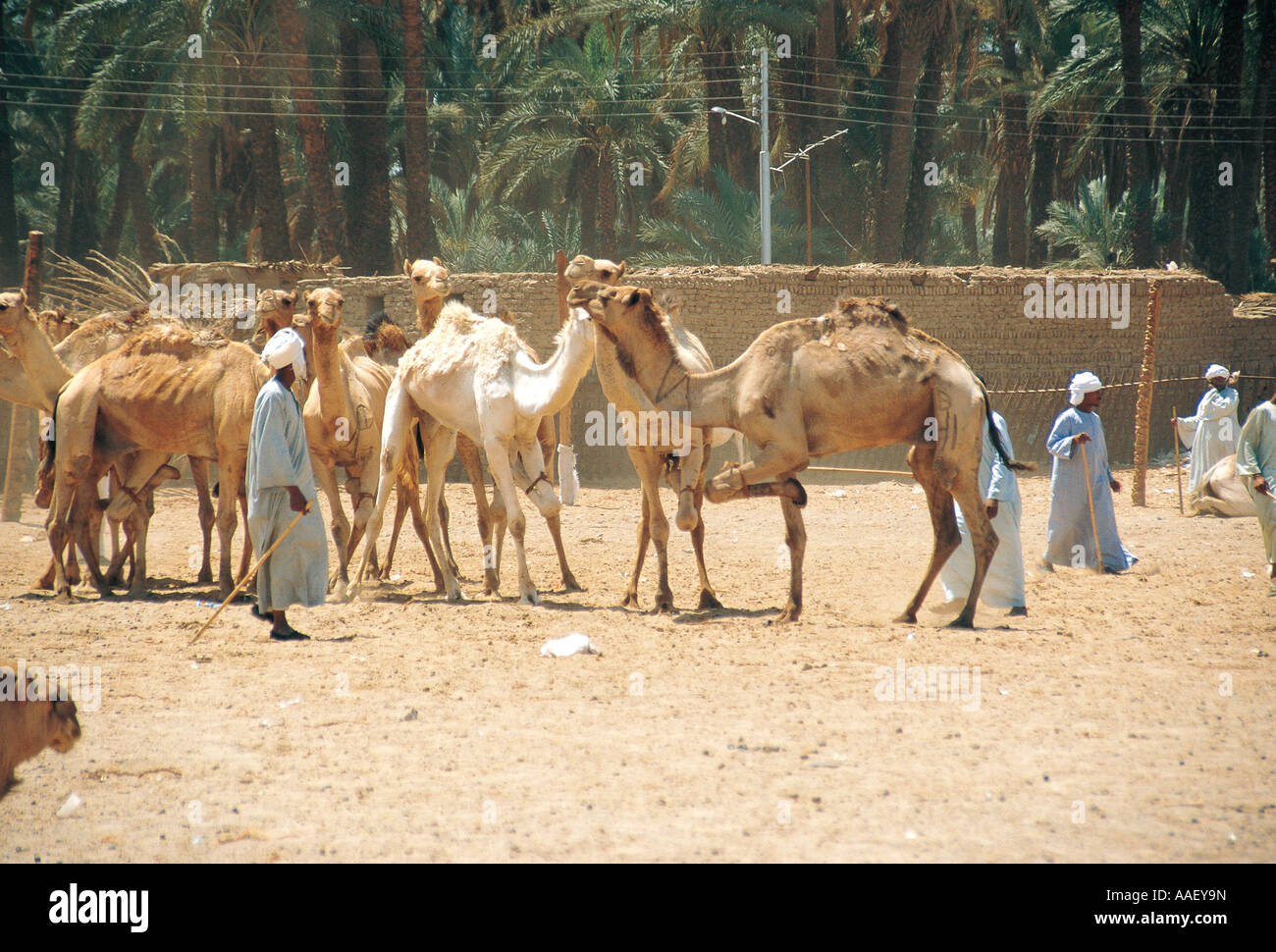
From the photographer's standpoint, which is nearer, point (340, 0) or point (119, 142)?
point (340, 0)

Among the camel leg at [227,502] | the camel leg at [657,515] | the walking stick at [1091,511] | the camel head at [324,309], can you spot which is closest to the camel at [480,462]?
the camel leg at [657,515]

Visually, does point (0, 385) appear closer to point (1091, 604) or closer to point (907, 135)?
point (1091, 604)

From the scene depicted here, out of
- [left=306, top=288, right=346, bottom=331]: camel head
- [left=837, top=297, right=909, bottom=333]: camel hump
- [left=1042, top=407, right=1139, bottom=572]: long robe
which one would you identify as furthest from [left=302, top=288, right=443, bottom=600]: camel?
[left=1042, top=407, right=1139, bottom=572]: long robe

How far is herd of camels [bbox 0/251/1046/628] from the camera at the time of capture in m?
8.49

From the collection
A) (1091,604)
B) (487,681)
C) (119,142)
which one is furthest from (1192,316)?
(119,142)

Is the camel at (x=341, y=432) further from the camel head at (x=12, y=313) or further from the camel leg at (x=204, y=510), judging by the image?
the camel head at (x=12, y=313)

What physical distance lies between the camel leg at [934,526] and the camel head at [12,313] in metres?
8.44

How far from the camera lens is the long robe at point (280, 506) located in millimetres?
8188

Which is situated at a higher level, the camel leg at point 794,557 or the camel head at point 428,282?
the camel head at point 428,282

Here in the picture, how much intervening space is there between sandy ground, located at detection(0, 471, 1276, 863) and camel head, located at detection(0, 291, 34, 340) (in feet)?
8.82

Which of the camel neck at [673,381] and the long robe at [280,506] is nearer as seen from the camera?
the long robe at [280,506]

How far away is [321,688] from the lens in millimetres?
6996

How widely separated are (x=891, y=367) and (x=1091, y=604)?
2.66m

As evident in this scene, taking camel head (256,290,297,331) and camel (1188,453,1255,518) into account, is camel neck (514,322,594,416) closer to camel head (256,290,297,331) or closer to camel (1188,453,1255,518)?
camel head (256,290,297,331)
